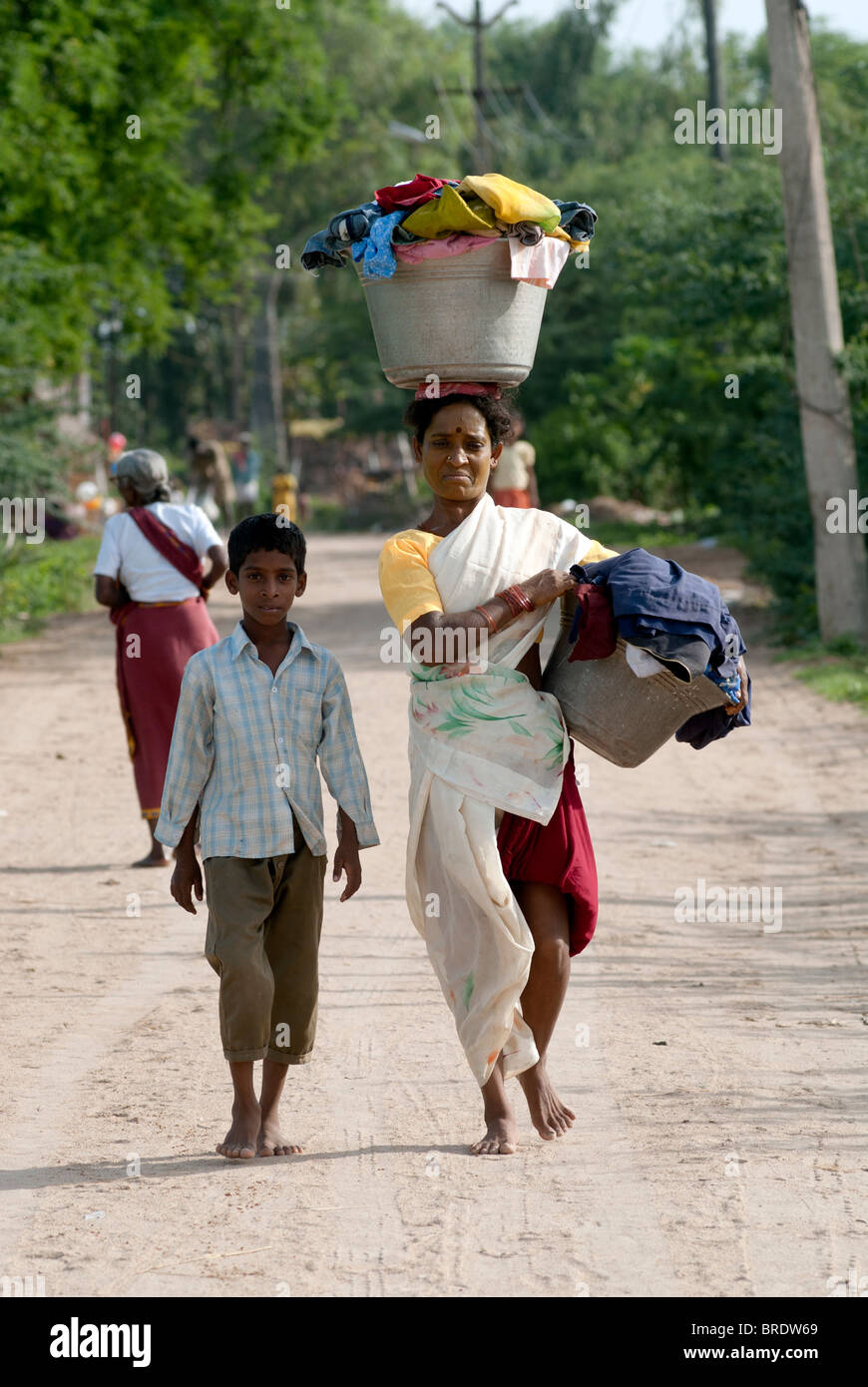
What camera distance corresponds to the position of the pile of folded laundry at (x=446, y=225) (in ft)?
12.9

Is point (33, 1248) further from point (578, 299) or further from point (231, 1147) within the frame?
point (578, 299)

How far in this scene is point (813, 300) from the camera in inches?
504

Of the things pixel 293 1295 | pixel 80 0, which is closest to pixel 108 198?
pixel 80 0

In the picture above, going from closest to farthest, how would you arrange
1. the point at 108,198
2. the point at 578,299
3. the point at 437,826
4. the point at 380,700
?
the point at 437,826 < the point at 380,700 < the point at 108,198 < the point at 578,299

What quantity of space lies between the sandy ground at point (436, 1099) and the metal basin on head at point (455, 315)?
194cm

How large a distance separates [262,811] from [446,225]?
147cm

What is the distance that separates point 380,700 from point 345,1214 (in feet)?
27.6

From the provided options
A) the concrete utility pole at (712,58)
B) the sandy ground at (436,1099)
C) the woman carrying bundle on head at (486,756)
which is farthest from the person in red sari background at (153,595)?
the concrete utility pole at (712,58)

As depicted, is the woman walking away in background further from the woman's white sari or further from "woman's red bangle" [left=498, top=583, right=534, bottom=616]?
"woman's red bangle" [left=498, top=583, right=534, bottom=616]

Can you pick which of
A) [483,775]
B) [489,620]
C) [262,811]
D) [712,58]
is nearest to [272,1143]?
[262,811]

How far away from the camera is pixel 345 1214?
3656 millimetres

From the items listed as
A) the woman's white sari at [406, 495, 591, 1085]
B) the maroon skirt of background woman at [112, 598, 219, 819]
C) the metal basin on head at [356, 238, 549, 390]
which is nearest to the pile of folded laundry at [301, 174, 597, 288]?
the metal basin on head at [356, 238, 549, 390]

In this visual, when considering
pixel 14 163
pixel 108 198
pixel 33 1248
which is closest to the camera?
pixel 33 1248

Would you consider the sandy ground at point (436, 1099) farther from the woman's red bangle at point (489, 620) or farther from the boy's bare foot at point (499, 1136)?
the woman's red bangle at point (489, 620)
